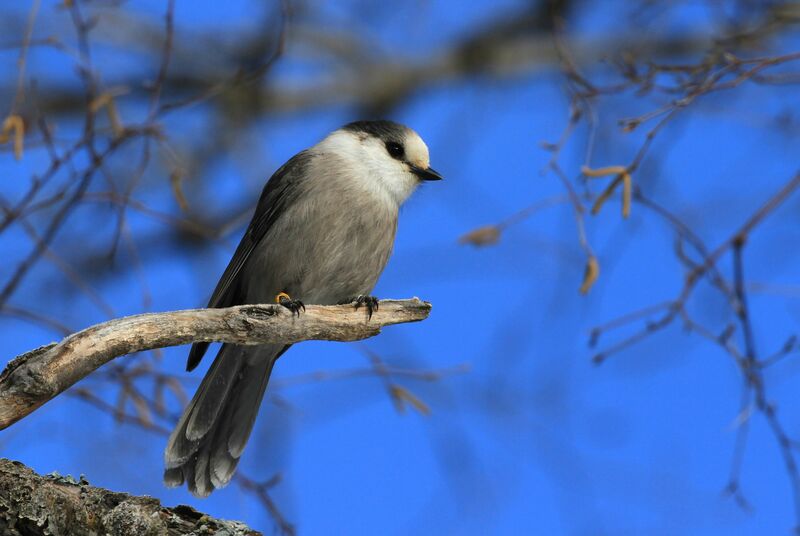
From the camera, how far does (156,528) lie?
2.60 metres

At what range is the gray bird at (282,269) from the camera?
12.8ft

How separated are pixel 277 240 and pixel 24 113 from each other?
1746 mm

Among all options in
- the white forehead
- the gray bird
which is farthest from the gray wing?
the white forehead

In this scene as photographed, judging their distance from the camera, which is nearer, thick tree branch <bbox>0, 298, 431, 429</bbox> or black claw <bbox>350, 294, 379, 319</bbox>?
thick tree branch <bbox>0, 298, 431, 429</bbox>

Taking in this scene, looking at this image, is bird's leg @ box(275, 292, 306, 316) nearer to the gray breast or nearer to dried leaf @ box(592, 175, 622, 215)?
the gray breast

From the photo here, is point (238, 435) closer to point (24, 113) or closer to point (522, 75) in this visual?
point (24, 113)

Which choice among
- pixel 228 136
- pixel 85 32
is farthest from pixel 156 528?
pixel 228 136

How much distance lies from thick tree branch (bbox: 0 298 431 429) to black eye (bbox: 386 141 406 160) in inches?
42.8

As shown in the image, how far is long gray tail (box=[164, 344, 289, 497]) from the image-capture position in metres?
3.85

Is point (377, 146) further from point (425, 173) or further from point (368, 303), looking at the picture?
point (368, 303)

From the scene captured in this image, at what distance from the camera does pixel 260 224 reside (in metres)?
4.21

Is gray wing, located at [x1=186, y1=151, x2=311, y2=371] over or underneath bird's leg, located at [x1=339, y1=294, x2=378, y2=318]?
over

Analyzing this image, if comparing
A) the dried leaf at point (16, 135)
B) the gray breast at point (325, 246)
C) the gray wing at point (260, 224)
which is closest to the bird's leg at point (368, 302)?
the gray breast at point (325, 246)

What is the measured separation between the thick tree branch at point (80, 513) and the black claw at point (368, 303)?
3.55 feet
